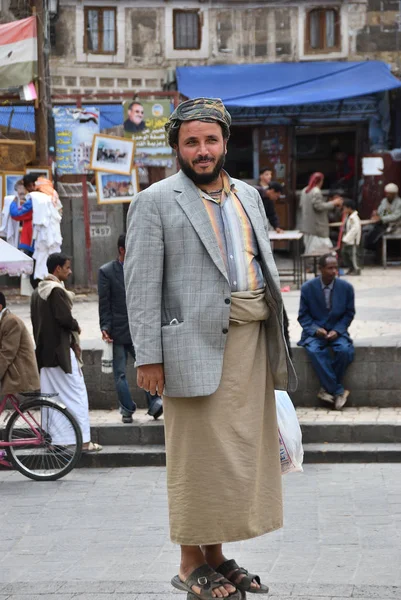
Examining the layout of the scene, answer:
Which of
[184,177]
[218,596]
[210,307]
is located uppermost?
[184,177]

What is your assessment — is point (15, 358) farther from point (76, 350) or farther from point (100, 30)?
point (100, 30)

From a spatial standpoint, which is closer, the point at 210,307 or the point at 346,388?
the point at 210,307

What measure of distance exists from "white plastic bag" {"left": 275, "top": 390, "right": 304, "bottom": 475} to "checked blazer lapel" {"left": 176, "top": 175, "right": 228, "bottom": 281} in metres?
0.70

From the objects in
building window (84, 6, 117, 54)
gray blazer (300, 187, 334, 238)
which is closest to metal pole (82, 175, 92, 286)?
gray blazer (300, 187, 334, 238)

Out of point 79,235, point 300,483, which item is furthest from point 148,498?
point 79,235

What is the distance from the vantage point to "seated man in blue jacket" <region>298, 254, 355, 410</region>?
10.7 meters

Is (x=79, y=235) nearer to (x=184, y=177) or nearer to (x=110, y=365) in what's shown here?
(x=110, y=365)

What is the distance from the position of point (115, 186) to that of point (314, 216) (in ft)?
12.1

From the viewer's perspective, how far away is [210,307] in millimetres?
4754

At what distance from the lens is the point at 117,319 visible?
10461 millimetres

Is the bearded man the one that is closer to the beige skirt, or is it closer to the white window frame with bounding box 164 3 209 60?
the beige skirt

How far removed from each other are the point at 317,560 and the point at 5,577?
5.48 ft

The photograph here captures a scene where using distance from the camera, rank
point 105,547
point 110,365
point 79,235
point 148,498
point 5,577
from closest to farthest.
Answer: point 5,577 < point 105,547 < point 148,498 < point 110,365 < point 79,235

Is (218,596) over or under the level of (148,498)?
over
